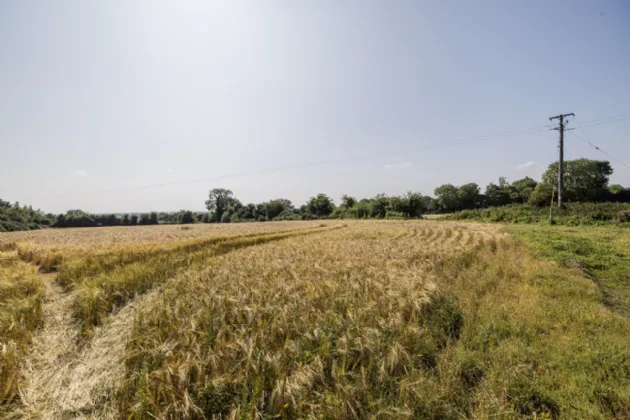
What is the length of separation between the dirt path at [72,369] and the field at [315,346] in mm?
27

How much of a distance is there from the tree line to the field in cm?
3304

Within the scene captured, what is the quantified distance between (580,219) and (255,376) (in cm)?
3970

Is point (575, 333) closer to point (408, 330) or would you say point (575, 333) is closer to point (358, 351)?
point (408, 330)

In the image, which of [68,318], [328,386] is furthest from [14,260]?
[328,386]

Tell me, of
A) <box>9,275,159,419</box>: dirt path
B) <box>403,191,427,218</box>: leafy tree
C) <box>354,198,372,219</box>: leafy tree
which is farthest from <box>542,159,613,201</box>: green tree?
<box>9,275,159,419</box>: dirt path

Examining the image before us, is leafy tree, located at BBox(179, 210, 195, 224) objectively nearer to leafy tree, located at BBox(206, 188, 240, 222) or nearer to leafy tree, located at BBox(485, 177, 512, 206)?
leafy tree, located at BBox(206, 188, 240, 222)

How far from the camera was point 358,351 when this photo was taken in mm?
4246

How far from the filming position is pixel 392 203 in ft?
217

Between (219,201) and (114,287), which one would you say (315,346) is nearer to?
(114,287)

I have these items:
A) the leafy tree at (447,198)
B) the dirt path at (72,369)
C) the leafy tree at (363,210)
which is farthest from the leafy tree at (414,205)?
the dirt path at (72,369)

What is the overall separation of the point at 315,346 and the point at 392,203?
65.6m

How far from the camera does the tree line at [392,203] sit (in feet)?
168

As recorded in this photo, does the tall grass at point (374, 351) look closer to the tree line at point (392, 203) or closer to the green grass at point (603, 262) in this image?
the green grass at point (603, 262)

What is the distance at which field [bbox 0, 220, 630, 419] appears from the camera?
3.28 m
